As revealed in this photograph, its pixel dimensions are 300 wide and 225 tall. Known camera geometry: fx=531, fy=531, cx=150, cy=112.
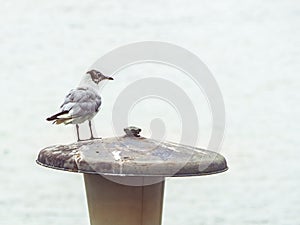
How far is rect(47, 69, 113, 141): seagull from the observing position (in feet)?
4.62

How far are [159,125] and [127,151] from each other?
1.41ft

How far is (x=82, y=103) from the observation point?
142 centimetres

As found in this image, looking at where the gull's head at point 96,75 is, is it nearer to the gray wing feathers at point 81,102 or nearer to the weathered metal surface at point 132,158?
the gray wing feathers at point 81,102

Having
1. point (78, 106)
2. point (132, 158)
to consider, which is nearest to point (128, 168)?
point (132, 158)

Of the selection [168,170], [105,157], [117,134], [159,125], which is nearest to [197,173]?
[168,170]

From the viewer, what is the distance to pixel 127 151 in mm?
1311

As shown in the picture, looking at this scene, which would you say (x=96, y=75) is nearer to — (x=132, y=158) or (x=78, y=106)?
(x=78, y=106)

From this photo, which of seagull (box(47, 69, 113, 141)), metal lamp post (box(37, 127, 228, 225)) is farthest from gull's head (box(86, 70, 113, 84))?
metal lamp post (box(37, 127, 228, 225))

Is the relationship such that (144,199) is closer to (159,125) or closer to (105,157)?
(105,157)

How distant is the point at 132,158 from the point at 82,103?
25cm

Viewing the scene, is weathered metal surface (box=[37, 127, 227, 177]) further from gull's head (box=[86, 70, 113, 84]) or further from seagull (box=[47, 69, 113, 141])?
gull's head (box=[86, 70, 113, 84])

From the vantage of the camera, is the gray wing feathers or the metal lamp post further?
the gray wing feathers

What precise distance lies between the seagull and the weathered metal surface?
0.07 m

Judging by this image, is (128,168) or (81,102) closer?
(128,168)
